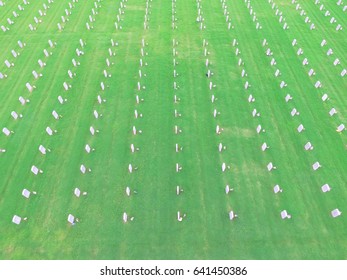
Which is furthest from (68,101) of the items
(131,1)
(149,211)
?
(131,1)

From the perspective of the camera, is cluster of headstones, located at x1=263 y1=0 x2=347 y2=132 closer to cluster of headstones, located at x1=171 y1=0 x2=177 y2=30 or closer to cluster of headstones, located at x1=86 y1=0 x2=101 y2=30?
cluster of headstones, located at x1=171 y1=0 x2=177 y2=30

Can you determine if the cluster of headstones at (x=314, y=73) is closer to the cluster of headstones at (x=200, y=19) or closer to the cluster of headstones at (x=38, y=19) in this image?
the cluster of headstones at (x=200, y=19)

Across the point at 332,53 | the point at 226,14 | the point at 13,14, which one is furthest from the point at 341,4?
the point at 13,14

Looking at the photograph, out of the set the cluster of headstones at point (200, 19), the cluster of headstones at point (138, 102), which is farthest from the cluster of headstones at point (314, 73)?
the cluster of headstones at point (138, 102)

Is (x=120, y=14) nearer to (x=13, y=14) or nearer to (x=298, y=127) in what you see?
(x=13, y=14)

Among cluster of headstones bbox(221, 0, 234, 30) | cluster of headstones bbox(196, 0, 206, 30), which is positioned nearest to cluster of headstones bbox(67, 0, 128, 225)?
cluster of headstones bbox(196, 0, 206, 30)

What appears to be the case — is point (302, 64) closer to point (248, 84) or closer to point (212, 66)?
point (248, 84)
